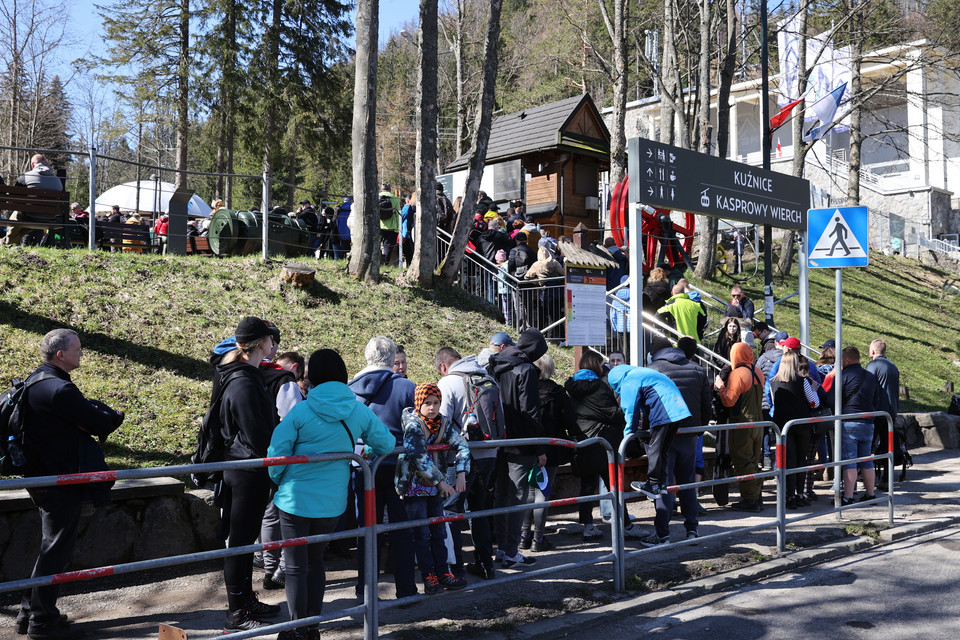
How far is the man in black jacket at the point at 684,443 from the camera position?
7.30 m

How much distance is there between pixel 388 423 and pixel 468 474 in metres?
0.78

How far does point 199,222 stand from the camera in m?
18.1

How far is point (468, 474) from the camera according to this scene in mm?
6234

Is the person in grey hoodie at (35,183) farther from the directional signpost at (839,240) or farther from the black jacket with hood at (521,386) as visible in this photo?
the directional signpost at (839,240)

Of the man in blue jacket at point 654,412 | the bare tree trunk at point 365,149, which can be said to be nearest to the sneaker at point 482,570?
the man in blue jacket at point 654,412

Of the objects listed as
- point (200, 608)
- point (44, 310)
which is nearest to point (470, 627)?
point (200, 608)

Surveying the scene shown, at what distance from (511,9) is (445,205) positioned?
41.3 metres

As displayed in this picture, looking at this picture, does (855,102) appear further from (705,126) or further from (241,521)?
(241,521)

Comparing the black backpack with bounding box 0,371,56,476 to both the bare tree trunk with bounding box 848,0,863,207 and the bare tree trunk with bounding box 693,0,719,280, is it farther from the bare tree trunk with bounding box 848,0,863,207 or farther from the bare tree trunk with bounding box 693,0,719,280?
the bare tree trunk with bounding box 848,0,863,207

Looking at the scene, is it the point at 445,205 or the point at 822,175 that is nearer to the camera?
the point at 445,205

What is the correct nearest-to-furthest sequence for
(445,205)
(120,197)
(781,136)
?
1. (445,205)
2. (120,197)
3. (781,136)

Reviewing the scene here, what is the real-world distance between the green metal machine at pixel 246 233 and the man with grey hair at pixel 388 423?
8783 mm

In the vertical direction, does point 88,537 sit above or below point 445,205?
below

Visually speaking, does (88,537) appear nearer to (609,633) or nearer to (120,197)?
(609,633)
